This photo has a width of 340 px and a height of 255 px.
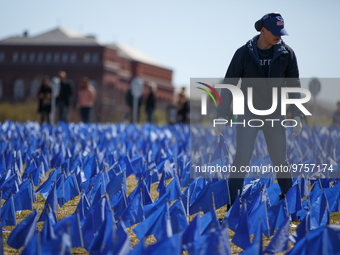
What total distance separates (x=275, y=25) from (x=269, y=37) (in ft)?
0.39

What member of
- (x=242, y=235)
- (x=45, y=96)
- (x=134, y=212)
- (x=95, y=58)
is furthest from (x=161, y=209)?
(x=95, y=58)

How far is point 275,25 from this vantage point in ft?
14.5

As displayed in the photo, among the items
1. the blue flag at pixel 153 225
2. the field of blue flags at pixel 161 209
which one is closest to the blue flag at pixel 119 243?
the field of blue flags at pixel 161 209

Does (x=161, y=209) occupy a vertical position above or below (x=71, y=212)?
above

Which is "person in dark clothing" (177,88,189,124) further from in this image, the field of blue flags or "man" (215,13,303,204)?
"man" (215,13,303,204)

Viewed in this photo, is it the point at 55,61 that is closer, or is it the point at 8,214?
the point at 8,214

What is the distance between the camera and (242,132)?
15.4ft

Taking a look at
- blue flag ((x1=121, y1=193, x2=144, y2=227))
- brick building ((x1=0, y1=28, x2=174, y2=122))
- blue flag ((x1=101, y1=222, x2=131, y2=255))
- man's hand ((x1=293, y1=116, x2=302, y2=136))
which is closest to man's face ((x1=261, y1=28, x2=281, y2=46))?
man's hand ((x1=293, y1=116, x2=302, y2=136))

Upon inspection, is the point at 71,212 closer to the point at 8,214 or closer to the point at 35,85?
the point at 8,214

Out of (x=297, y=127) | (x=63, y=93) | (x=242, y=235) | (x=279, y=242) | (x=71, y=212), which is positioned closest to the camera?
(x=279, y=242)

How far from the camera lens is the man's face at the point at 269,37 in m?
4.46

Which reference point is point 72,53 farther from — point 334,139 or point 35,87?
point 334,139

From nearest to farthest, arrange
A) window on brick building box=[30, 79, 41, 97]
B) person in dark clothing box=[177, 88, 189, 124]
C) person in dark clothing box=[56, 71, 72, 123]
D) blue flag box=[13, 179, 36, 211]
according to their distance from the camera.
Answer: blue flag box=[13, 179, 36, 211], person in dark clothing box=[56, 71, 72, 123], person in dark clothing box=[177, 88, 189, 124], window on brick building box=[30, 79, 41, 97]

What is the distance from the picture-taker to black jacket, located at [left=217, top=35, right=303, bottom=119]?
4578 mm
